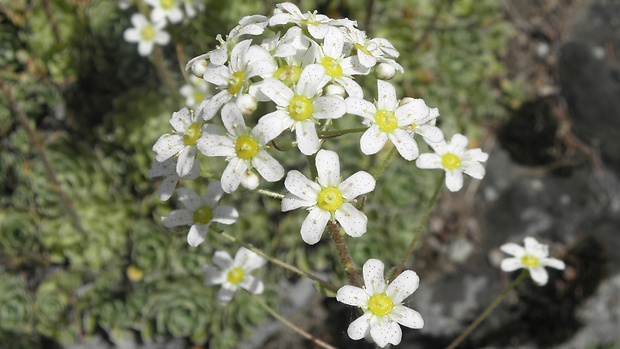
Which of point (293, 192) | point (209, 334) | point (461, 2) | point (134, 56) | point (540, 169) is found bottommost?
point (209, 334)

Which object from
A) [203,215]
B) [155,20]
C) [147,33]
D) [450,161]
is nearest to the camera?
[203,215]

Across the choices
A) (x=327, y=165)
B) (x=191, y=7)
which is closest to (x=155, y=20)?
(x=191, y=7)

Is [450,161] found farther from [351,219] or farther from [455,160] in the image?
[351,219]

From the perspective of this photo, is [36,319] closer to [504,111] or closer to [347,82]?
[347,82]

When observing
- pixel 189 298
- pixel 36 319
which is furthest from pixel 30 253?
pixel 189 298

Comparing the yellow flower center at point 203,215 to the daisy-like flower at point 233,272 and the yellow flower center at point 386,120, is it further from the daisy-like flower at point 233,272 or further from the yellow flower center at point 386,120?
the yellow flower center at point 386,120

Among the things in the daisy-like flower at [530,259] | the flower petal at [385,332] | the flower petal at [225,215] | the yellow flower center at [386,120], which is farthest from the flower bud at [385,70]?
the daisy-like flower at [530,259]

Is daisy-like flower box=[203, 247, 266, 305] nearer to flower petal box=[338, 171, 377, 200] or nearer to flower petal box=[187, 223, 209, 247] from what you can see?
flower petal box=[187, 223, 209, 247]
